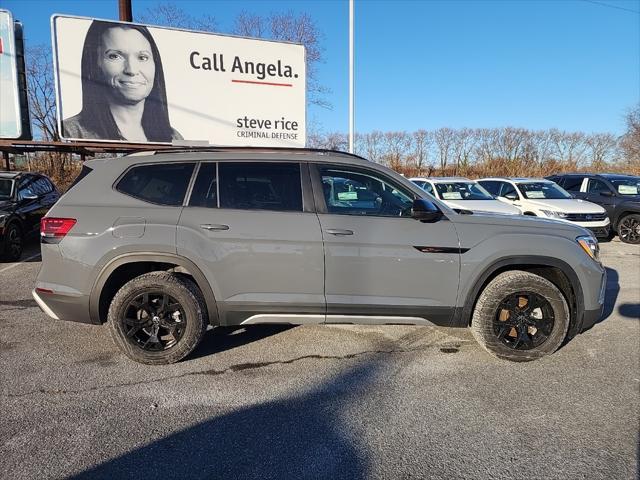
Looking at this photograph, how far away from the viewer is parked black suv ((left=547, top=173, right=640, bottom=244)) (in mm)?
10891

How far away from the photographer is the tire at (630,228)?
1087 centimetres

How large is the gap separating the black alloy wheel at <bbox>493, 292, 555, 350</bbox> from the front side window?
126cm

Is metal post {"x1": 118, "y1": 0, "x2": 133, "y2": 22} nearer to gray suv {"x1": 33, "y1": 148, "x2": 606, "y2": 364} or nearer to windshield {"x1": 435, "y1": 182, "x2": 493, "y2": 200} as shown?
gray suv {"x1": 33, "y1": 148, "x2": 606, "y2": 364}

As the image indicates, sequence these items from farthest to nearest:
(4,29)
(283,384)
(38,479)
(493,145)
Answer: (493,145)
(4,29)
(283,384)
(38,479)

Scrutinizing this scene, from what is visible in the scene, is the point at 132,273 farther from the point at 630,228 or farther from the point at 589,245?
the point at 630,228

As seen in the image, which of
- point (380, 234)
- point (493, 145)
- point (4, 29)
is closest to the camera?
point (380, 234)

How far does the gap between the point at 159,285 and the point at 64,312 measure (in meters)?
0.89

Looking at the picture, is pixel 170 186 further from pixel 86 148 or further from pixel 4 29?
pixel 4 29

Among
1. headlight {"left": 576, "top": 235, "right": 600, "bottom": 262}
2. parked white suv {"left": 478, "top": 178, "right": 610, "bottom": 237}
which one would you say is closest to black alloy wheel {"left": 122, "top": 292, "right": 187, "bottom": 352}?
headlight {"left": 576, "top": 235, "right": 600, "bottom": 262}

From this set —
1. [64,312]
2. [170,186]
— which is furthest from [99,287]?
[170,186]

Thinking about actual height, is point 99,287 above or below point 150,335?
above

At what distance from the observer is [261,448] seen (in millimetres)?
2545

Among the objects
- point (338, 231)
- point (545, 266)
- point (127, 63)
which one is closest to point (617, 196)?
point (545, 266)

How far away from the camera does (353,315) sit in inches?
144
